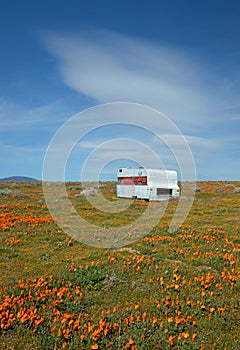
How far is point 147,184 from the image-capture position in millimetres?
37188

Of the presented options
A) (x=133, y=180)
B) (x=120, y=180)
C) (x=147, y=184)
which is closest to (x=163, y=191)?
(x=147, y=184)

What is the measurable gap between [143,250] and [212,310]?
5674 millimetres

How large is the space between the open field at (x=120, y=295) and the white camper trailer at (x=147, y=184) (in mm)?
22223

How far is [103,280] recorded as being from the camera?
9508 millimetres

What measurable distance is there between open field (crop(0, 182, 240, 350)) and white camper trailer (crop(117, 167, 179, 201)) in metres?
22.2

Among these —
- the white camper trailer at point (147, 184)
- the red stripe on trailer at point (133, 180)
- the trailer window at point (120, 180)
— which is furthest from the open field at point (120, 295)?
the trailer window at point (120, 180)

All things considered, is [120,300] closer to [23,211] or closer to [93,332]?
[93,332]

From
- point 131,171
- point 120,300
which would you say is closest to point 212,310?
point 120,300

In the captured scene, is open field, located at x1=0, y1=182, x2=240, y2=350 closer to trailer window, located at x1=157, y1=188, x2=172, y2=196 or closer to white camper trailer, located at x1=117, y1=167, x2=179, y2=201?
white camper trailer, located at x1=117, y1=167, x2=179, y2=201

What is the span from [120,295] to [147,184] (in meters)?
28.9

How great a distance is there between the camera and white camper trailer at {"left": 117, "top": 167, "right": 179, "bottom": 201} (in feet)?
122

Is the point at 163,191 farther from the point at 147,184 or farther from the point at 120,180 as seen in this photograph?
the point at 120,180

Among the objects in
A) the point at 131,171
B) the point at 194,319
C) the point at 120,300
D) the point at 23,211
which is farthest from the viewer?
the point at 131,171

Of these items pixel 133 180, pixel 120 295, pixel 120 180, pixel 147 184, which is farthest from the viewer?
pixel 120 180
